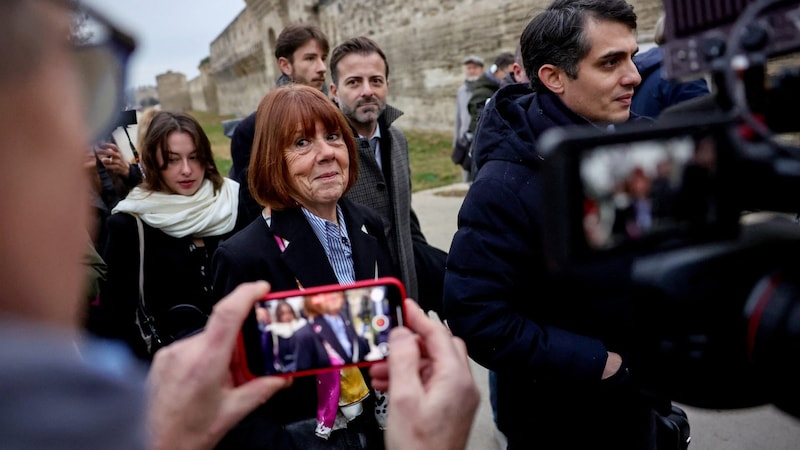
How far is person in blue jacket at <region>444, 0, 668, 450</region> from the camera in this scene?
1.57 meters

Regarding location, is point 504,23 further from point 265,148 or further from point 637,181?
point 637,181

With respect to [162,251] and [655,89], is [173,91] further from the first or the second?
[655,89]

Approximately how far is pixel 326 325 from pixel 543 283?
72cm

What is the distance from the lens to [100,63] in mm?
601

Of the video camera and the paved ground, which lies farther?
the paved ground

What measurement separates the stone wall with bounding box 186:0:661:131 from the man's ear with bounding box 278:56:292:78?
5.41 m

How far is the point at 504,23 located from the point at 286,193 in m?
9.55

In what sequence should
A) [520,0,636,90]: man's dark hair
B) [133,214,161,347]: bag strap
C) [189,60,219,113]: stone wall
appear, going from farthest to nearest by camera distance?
1. [189,60,219,113]: stone wall
2. [133,214,161,347]: bag strap
3. [520,0,636,90]: man's dark hair

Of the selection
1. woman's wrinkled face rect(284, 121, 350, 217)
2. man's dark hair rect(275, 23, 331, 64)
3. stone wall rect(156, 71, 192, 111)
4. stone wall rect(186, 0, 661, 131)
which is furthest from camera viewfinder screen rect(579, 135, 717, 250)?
stone wall rect(156, 71, 192, 111)

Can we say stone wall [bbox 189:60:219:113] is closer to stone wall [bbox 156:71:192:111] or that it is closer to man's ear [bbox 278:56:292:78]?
stone wall [bbox 156:71:192:111]

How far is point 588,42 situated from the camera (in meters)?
1.80

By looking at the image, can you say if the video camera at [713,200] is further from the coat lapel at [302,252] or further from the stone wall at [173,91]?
the stone wall at [173,91]

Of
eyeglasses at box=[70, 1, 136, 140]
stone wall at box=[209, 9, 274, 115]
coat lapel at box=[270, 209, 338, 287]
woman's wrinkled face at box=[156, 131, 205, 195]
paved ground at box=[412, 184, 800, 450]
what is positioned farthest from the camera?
stone wall at box=[209, 9, 274, 115]

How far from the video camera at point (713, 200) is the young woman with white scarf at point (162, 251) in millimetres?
1861
